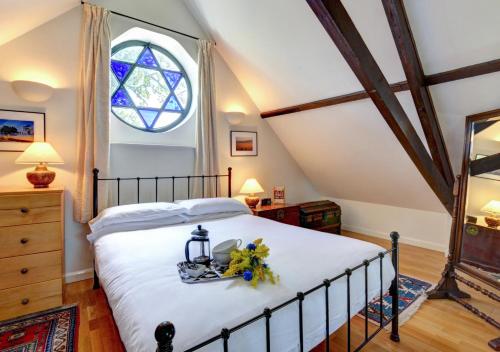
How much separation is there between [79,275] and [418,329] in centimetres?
320

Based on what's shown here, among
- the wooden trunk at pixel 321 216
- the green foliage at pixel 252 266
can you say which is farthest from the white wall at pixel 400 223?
the green foliage at pixel 252 266

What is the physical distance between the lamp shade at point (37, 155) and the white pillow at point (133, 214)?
0.64m

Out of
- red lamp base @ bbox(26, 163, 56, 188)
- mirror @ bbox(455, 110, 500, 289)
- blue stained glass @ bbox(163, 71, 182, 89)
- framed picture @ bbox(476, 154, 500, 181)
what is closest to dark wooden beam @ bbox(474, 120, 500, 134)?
mirror @ bbox(455, 110, 500, 289)

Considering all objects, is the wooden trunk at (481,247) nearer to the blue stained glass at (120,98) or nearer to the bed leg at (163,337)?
the bed leg at (163,337)

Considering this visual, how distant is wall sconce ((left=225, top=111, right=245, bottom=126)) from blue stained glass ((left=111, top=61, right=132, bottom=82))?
1.36 meters

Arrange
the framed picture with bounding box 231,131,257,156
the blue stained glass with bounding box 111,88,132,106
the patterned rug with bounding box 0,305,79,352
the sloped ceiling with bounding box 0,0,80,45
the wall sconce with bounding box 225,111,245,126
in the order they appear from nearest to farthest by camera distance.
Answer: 1. the patterned rug with bounding box 0,305,79,352
2. the sloped ceiling with bounding box 0,0,80,45
3. the blue stained glass with bounding box 111,88,132,106
4. the wall sconce with bounding box 225,111,245,126
5. the framed picture with bounding box 231,131,257,156

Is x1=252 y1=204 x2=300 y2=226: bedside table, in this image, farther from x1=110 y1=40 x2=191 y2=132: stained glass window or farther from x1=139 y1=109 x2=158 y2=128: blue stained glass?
x1=139 y1=109 x2=158 y2=128: blue stained glass

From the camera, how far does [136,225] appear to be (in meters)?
2.38

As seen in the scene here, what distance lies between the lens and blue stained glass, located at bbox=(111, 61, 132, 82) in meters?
3.16

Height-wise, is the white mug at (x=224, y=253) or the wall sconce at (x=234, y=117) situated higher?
the wall sconce at (x=234, y=117)

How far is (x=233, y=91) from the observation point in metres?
3.96

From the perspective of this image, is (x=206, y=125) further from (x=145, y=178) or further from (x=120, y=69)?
(x=120, y=69)

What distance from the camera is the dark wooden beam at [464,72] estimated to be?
205cm

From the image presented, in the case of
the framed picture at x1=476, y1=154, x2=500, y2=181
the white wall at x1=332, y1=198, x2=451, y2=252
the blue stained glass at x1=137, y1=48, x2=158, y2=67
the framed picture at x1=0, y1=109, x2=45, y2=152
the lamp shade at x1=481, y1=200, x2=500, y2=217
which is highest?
the blue stained glass at x1=137, y1=48, x2=158, y2=67
